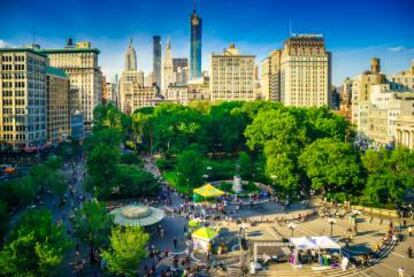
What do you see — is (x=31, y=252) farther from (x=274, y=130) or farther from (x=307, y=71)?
(x=307, y=71)

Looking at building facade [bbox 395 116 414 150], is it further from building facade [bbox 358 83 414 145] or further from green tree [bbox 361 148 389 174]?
green tree [bbox 361 148 389 174]

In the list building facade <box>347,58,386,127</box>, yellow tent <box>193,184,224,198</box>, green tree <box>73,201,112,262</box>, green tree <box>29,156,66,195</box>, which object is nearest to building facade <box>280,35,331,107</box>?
building facade <box>347,58,386,127</box>

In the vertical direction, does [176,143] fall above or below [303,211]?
above

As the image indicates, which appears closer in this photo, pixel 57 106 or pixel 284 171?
pixel 284 171

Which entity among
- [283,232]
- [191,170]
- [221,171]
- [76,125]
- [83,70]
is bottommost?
[283,232]

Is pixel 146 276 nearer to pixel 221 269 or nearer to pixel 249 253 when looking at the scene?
pixel 221 269

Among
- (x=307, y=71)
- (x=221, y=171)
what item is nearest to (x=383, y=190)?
(x=221, y=171)

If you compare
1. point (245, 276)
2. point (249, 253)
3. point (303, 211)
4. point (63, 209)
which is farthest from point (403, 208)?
point (63, 209)
